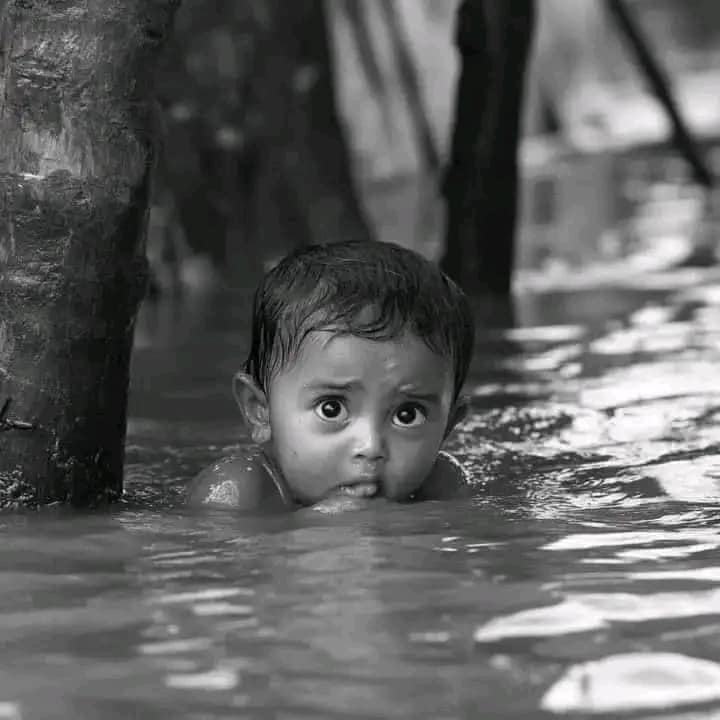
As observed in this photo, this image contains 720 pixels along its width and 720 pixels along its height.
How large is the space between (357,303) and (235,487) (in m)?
0.54

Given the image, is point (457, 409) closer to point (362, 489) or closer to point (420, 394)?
point (420, 394)

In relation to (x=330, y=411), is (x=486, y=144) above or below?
above

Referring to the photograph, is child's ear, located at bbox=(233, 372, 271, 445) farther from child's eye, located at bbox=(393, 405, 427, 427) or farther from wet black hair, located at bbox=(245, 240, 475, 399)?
child's eye, located at bbox=(393, 405, 427, 427)

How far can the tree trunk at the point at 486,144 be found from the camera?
8.12 meters

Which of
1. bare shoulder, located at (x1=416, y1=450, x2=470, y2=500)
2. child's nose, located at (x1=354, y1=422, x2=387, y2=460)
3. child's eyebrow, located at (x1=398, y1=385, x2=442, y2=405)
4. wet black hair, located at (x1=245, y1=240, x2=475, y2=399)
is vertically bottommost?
bare shoulder, located at (x1=416, y1=450, x2=470, y2=500)

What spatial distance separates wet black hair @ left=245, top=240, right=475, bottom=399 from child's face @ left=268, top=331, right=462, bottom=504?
4cm

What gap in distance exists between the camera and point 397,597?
9.52ft

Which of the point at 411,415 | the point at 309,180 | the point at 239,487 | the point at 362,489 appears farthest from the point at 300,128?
the point at 362,489

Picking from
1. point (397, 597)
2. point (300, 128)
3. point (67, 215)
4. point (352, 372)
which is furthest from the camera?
point (300, 128)

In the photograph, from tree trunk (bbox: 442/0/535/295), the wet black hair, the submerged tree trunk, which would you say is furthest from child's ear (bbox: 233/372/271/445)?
tree trunk (bbox: 442/0/535/295)

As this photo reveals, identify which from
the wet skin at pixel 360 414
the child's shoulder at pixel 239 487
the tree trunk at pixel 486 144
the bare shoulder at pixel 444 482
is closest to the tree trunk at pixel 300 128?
the tree trunk at pixel 486 144

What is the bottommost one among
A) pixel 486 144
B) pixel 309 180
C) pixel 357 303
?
pixel 357 303

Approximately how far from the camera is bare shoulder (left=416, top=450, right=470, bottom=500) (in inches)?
168

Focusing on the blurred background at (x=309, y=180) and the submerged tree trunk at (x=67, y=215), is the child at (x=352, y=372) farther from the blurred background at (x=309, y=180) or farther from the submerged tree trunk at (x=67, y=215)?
the blurred background at (x=309, y=180)
